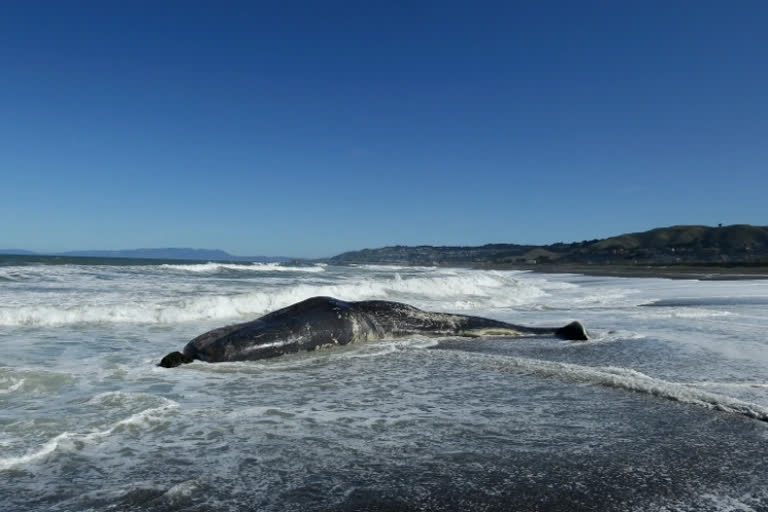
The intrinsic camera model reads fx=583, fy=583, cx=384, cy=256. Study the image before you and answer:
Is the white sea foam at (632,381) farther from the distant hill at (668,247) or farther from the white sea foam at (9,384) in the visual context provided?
the distant hill at (668,247)

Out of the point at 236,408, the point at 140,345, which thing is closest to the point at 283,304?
the point at 140,345

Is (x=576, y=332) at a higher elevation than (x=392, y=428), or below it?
higher

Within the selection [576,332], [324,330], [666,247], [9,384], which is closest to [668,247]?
[666,247]

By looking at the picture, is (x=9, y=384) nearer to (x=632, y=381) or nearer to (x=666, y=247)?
(x=632, y=381)

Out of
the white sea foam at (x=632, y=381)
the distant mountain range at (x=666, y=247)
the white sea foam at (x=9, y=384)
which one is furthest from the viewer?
the distant mountain range at (x=666, y=247)

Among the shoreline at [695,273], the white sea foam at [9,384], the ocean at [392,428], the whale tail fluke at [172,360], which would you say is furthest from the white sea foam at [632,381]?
the shoreline at [695,273]

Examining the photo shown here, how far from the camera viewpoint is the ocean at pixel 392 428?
3127 millimetres

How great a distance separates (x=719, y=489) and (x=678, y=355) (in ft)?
16.1

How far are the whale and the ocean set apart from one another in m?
0.29

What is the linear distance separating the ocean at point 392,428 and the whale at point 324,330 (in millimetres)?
291

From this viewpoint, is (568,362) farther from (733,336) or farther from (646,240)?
(646,240)

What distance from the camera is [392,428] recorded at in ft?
14.3

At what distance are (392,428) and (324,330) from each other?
3959 millimetres

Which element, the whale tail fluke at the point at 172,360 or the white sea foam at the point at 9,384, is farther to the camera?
the whale tail fluke at the point at 172,360
